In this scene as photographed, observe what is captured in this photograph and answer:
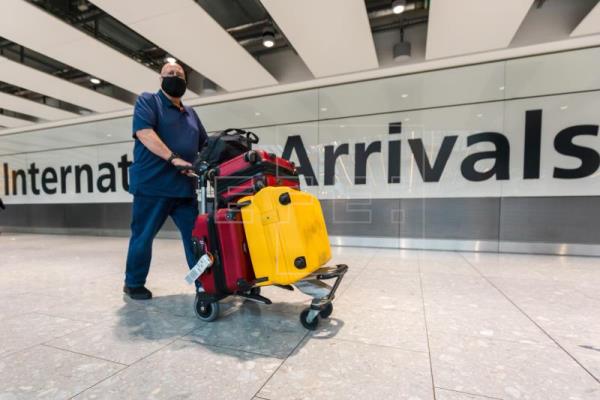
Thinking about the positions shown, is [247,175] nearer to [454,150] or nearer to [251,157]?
[251,157]

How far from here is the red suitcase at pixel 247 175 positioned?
4.26 feet

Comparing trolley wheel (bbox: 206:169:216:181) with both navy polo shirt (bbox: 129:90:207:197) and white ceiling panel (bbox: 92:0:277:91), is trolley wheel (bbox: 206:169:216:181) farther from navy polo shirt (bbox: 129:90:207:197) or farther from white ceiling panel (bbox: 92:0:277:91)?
white ceiling panel (bbox: 92:0:277:91)

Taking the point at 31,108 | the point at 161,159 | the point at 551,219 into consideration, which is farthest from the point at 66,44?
the point at 551,219

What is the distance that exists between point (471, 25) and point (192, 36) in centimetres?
295

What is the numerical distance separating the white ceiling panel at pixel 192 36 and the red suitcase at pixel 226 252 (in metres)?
2.39

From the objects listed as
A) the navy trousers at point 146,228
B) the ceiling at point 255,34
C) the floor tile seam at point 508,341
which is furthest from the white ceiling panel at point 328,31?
the floor tile seam at point 508,341

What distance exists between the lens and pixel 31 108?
5.40m

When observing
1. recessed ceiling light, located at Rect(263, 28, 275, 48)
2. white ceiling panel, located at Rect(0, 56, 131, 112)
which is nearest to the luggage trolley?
recessed ceiling light, located at Rect(263, 28, 275, 48)

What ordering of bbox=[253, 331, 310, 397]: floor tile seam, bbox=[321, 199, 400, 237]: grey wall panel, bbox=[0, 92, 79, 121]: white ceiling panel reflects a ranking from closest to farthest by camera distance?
bbox=[253, 331, 310, 397]: floor tile seam
bbox=[321, 199, 400, 237]: grey wall panel
bbox=[0, 92, 79, 121]: white ceiling panel

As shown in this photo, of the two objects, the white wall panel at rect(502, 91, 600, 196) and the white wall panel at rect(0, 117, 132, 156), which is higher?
the white wall panel at rect(0, 117, 132, 156)

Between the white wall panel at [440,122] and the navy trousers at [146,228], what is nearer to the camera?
the navy trousers at [146,228]

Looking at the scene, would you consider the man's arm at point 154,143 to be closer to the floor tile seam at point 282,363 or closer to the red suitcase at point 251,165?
the red suitcase at point 251,165

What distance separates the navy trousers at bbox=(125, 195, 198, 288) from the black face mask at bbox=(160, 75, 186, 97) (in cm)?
64

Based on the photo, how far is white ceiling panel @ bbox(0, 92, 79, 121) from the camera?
197 inches
